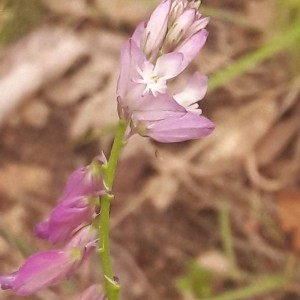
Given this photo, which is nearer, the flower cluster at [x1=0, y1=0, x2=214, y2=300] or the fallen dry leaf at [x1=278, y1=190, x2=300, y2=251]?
the flower cluster at [x1=0, y1=0, x2=214, y2=300]

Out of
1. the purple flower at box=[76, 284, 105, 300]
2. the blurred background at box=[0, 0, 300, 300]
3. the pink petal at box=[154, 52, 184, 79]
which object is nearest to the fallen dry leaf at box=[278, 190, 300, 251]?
the blurred background at box=[0, 0, 300, 300]

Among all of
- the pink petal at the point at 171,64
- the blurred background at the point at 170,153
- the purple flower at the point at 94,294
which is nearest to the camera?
the pink petal at the point at 171,64

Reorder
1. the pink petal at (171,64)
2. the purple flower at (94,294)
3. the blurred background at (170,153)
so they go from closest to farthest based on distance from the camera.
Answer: the pink petal at (171,64) < the purple flower at (94,294) < the blurred background at (170,153)

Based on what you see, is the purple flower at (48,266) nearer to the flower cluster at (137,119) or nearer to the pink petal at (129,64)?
the flower cluster at (137,119)

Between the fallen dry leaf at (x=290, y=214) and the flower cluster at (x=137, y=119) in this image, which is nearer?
the flower cluster at (x=137, y=119)

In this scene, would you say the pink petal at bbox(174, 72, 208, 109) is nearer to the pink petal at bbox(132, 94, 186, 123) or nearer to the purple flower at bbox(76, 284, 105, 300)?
the pink petal at bbox(132, 94, 186, 123)

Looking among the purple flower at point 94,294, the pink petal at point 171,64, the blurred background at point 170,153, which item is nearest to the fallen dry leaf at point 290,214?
the blurred background at point 170,153

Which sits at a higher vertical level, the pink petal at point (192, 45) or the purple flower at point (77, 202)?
the pink petal at point (192, 45)
